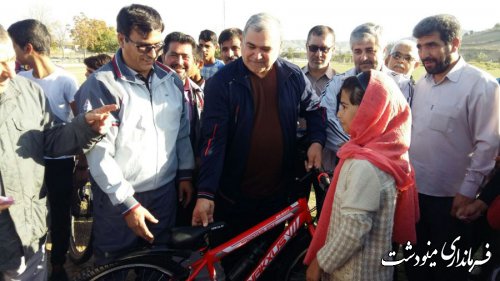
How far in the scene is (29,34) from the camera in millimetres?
3135

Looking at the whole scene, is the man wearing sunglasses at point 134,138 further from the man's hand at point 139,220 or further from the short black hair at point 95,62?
the short black hair at point 95,62

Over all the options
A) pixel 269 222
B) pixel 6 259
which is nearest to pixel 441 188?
pixel 269 222

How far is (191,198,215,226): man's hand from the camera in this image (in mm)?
2387

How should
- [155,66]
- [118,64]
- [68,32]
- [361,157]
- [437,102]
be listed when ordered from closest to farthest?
[361,157]
[118,64]
[155,66]
[437,102]
[68,32]

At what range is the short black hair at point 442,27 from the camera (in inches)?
104

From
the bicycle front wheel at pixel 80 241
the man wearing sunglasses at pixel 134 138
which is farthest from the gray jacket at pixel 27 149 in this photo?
the bicycle front wheel at pixel 80 241

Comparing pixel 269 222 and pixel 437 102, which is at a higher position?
pixel 437 102

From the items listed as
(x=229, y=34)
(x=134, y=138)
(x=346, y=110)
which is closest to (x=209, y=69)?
(x=229, y=34)

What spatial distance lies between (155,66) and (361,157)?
56.4 inches

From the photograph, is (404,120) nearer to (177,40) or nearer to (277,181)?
(277,181)

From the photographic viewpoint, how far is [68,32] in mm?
52000

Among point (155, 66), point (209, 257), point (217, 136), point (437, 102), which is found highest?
point (155, 66)

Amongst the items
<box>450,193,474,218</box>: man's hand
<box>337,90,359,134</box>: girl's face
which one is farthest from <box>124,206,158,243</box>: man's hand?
<box>450,193,474,218</box>: man's hand

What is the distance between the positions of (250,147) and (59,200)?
6.00ft
